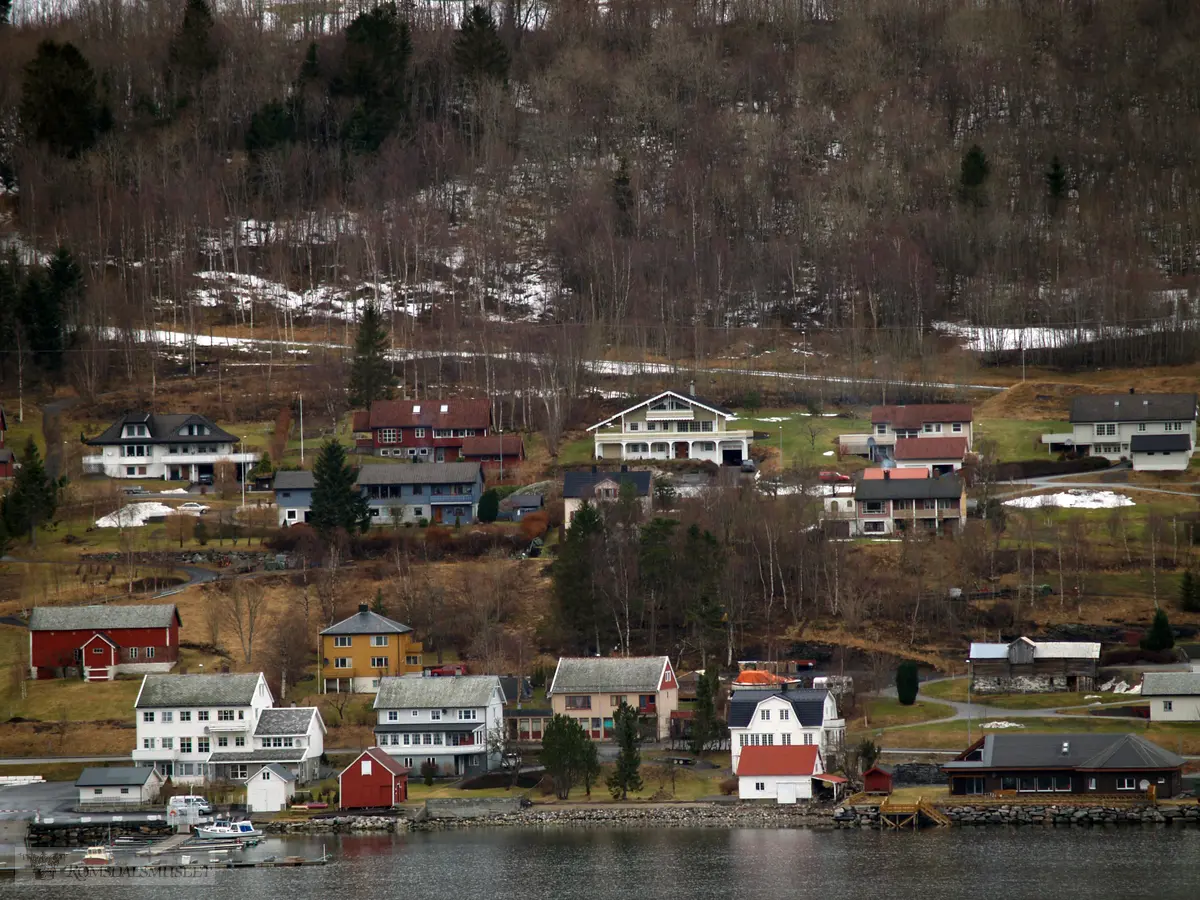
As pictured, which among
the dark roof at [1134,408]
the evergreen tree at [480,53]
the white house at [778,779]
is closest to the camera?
the white house at [778,779]

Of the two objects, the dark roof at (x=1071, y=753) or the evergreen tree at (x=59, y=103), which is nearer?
the dark roof at (x=1071, y=753)

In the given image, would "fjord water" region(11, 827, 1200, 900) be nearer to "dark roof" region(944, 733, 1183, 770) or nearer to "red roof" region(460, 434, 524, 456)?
"dark roof" region(944, 733, 1183, 770)

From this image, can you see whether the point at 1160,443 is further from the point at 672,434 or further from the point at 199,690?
the point at 199,690

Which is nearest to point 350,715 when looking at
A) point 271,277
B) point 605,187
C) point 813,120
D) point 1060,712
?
point 1060,712

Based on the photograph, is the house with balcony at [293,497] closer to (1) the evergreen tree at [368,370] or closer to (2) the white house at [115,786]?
(1) the evergreen tree at [368,370]

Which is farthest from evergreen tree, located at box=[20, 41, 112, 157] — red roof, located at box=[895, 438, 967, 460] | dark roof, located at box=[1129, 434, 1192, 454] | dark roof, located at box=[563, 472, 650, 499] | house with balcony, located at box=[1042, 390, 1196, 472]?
dark roof, located at box=[1129, 434, 1192, 454]

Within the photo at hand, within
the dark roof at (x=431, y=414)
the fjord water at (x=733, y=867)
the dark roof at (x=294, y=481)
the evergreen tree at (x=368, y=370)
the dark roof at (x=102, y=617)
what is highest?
the evergreen tree at (x=368, y=370)

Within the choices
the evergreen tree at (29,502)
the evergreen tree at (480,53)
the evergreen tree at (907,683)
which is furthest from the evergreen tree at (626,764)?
the evergreen tree at (480,53)
